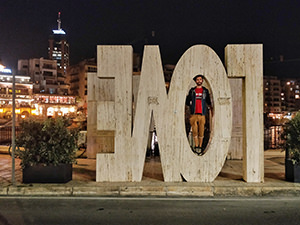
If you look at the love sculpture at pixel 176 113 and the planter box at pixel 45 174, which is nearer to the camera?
the planter box at pixel 45 174

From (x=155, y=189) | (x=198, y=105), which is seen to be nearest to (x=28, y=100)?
(x=198, y=105)

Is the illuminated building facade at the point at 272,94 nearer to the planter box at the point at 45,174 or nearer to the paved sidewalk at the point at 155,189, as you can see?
the paved sidewalk at the point at 155,189

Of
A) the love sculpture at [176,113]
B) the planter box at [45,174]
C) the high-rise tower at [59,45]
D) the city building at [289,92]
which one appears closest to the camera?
the planter box at [45,174]

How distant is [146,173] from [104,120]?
228 centimetres

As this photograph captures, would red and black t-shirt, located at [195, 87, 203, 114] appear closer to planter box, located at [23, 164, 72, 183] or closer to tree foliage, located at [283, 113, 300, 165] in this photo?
tree foliage, located at [283, 113, 300, 165]

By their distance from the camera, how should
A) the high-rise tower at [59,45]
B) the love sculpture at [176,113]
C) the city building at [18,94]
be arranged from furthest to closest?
the high-rise tower at [59,45]
the city building at [18,94]
the love sculpture at [176,113]

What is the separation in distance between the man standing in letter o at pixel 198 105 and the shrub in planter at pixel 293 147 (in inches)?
86.8

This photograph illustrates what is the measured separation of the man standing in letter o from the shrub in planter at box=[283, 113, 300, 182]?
7.23 feet

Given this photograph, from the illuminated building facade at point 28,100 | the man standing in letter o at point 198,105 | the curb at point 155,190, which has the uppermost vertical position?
the illuminated building facade at point 28,100

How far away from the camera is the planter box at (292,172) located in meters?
7.03

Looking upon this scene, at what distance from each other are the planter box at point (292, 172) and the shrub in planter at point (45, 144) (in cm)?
562

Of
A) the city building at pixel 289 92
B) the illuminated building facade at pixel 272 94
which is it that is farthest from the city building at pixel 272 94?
the city building at pixel 289 92

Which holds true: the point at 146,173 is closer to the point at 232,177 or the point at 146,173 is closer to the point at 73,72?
the point at 232,177

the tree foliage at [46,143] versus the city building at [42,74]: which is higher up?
the city building at [42,74]
